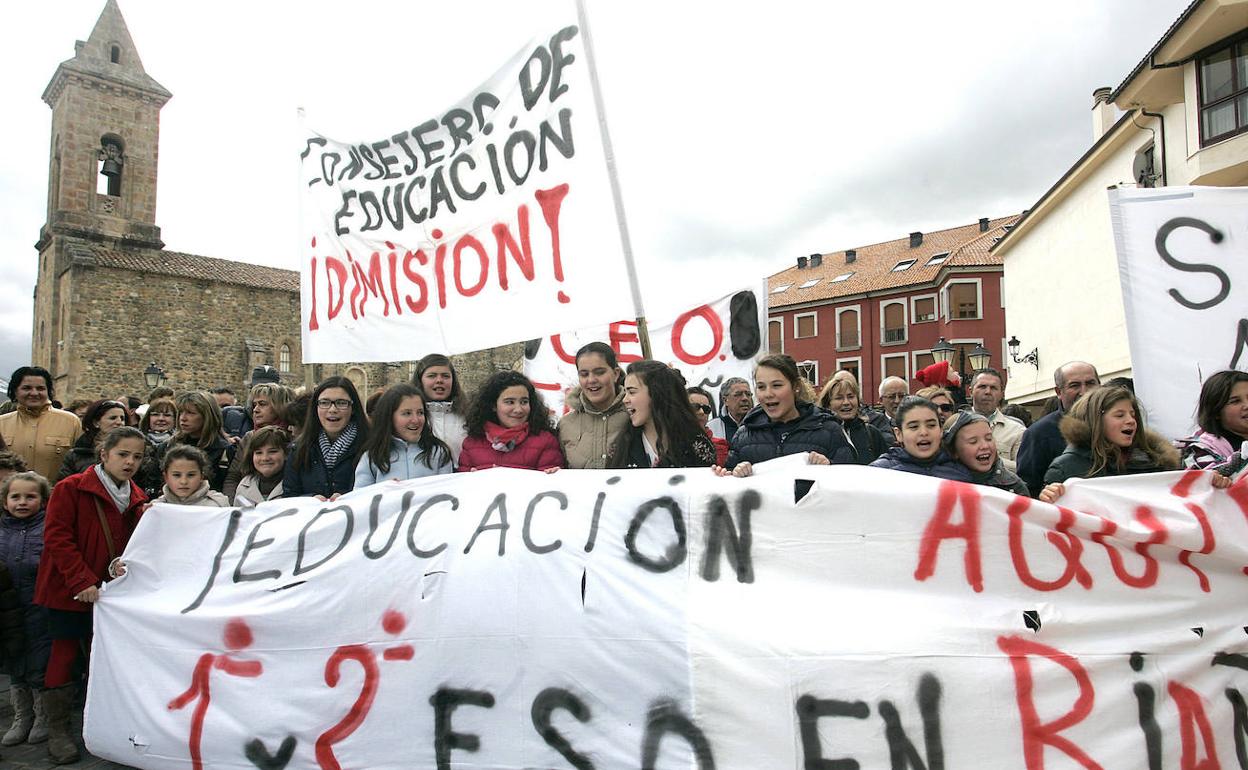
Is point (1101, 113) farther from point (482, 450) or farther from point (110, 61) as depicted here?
point (110, 61)

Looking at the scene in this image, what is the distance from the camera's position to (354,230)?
516 centimetres

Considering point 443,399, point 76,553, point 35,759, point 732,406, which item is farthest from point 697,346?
point 35,759

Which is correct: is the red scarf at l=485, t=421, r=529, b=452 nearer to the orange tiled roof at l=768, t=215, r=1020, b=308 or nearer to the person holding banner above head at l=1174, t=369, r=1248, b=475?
the person holding banner above head at l=1174, t=369, r=1248, b=475

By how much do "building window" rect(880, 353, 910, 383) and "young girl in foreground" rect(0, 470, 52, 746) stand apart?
40202 millimetres

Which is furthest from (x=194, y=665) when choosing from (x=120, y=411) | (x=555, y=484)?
(x=120, y=411)

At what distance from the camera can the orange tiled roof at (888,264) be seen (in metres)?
39.8

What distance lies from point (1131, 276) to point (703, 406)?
102 inches

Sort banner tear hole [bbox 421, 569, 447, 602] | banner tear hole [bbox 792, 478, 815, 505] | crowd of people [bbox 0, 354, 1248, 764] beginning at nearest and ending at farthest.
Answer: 1. banner tear hole [bbox 792, 478, 815, 505]
2. banner tear hole [bbox 421, 569, 447, 602]
3. crowd of people [bbox 0, 354, 1248, 764]

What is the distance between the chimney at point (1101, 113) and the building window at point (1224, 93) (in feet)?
25.3

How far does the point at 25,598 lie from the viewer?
4.20 meters

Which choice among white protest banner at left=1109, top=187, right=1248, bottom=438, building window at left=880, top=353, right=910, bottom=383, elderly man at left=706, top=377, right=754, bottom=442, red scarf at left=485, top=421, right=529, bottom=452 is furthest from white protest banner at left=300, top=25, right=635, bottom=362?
building window at left=880, top=353, right=910, bottom=383

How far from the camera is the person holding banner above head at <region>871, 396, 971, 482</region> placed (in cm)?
319

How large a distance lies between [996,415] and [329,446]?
4034mm

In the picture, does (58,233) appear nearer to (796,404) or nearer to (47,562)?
(47,562)
